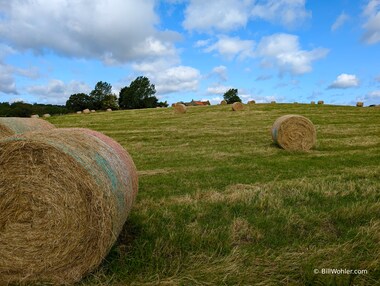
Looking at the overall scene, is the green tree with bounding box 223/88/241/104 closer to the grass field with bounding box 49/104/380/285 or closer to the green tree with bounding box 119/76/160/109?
the green tree with bounding box 119/76/160/109

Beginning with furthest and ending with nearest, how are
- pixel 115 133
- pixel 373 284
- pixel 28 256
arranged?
pixel 115 133 → pixel 28 256 → pixel 373 284

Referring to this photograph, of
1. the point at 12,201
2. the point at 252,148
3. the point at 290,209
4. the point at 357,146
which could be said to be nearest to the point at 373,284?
the point at 290,209

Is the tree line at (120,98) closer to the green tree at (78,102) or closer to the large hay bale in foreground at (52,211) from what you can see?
the green tree at (78,102)

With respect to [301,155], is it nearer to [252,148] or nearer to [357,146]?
[252,148]

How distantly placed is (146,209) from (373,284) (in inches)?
150

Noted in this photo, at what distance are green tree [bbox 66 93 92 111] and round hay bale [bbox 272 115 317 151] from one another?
78885mm

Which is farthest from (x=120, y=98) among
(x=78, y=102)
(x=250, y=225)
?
(x=250, y=225)

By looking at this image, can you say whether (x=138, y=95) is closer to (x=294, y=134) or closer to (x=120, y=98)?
(x=120, y=98)

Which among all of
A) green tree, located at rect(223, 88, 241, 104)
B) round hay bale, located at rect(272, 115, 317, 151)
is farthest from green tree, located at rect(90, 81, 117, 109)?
round hay bale, located at rect(272, 115, 317, 151)

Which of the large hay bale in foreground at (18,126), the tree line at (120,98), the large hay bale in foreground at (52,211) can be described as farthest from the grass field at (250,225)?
the tree line at (120,98)

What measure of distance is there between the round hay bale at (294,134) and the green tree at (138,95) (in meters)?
78.6

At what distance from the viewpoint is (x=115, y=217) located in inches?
175

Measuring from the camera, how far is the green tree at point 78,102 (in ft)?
287

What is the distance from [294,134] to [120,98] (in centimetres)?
9109
